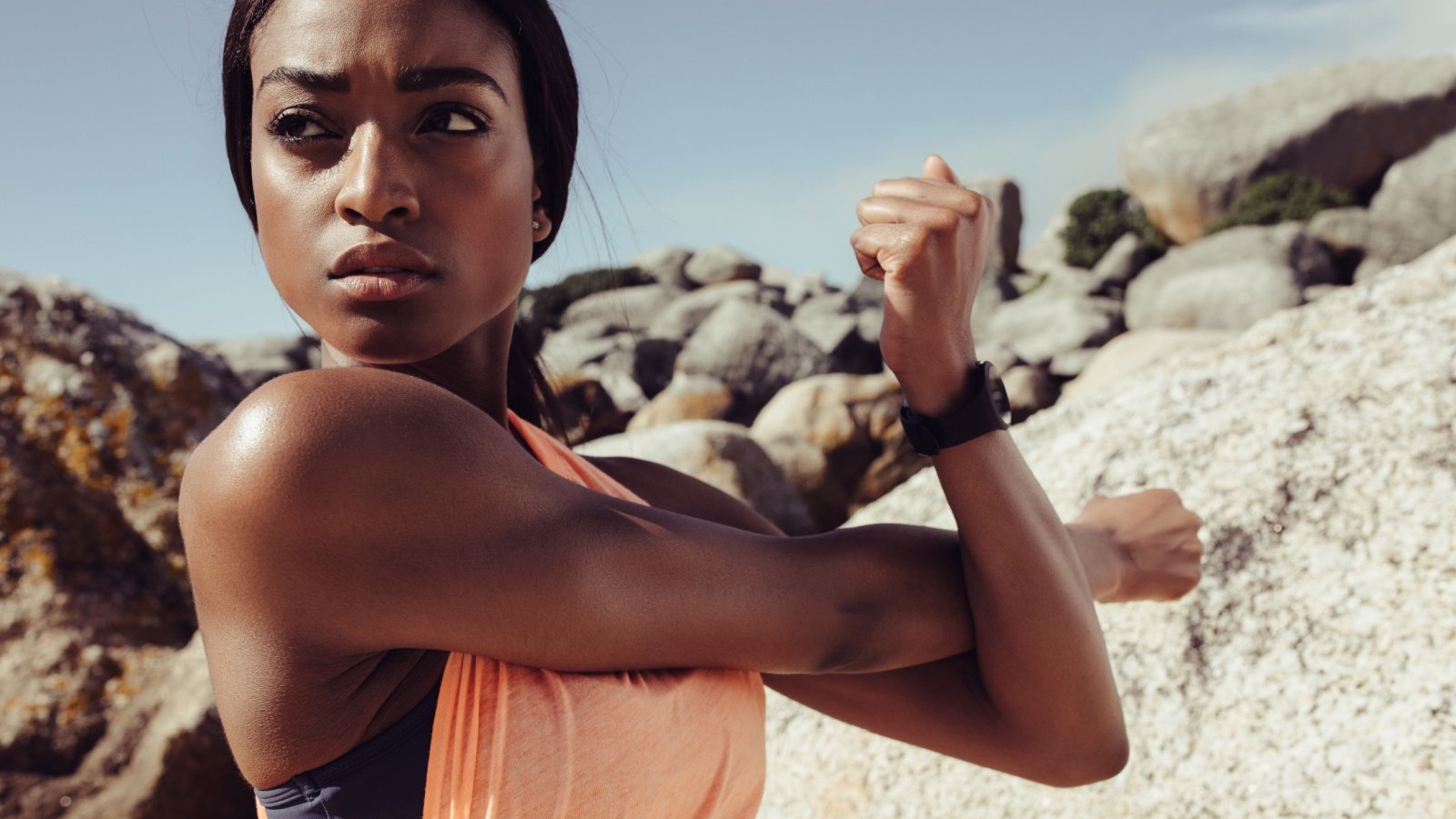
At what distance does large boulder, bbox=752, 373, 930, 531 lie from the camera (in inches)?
433

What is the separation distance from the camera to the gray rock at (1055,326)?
65.0ft

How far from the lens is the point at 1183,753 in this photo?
2.13m

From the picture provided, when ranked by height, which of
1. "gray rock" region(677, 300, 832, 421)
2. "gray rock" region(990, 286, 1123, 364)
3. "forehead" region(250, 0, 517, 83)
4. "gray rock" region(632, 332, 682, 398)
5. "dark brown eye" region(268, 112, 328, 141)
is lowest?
"gray rock" region(990, 286, 1123, 364)

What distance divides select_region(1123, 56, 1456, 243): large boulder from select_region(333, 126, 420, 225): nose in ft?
83.4

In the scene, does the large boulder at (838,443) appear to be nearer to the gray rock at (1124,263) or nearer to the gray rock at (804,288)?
the gray rock at (1124,263)

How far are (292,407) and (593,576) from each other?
366 millimetres

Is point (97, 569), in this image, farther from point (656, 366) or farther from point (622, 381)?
point (656, 366)

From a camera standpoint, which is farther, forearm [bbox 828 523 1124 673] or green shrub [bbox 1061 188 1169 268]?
green shrub [bbox 1061 188 1169 268]

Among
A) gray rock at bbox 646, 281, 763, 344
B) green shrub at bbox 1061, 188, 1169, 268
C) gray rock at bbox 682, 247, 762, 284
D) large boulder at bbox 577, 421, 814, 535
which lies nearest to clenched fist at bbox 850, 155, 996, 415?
large boulder at bbox 577, 421, 814, 535

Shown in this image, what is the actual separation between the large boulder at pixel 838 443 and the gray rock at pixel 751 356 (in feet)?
13.8

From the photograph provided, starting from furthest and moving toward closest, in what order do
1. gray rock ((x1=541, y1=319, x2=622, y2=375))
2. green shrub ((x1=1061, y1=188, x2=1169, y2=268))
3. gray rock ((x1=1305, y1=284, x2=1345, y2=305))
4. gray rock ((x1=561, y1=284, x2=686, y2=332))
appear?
gray rock ((x1=561, y1=284, x2=686, y2=332)) < green shrub ((x1=1061, y1=188, x2=1169, y2=268)) < gray rock ((x1=541, y1=319, x2=622, y2=375)) < gray rock ((x1=1305, y1=284, x2=1345, y2=305))

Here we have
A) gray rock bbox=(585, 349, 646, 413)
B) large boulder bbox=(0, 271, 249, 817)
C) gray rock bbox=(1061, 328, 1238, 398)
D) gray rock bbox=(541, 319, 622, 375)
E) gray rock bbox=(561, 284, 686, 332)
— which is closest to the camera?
large boulder bbox=(0, 271, 249, 817)

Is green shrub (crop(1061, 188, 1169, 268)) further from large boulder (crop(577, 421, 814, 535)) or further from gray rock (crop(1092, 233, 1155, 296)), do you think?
large boulder (crop(577, 421, 814, 535))

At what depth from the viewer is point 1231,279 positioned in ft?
62.7
